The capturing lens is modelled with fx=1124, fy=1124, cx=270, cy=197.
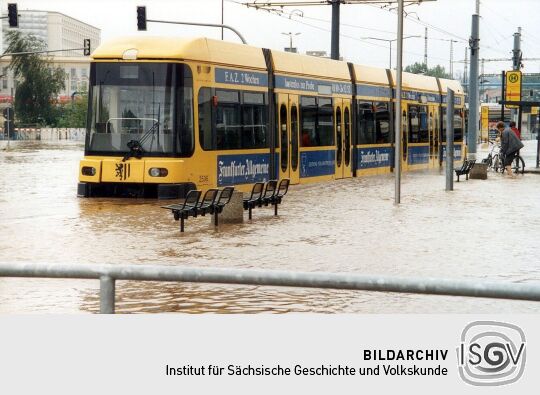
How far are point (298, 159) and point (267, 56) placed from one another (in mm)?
3299

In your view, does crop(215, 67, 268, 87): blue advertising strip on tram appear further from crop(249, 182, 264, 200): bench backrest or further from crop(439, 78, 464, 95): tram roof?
crop(439, 78, 464, 95): tram roof

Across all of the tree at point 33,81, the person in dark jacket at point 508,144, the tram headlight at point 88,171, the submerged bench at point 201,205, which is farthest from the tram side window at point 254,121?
the tree at point 33,81

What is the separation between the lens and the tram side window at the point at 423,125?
130ft

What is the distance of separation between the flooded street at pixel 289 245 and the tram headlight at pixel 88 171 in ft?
1.92

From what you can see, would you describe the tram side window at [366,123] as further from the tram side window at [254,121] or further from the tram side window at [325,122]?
the tram side window at [254,121]

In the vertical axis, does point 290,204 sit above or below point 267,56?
below

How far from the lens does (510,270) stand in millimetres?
12359

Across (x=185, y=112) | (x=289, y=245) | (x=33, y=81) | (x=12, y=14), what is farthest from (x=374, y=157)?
(x=33, y=81)

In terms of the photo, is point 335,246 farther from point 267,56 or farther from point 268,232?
point 267,56

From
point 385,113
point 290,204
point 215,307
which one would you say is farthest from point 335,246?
point 385,113

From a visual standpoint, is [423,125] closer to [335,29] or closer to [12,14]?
[335,29]

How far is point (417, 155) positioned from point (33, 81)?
248 feet

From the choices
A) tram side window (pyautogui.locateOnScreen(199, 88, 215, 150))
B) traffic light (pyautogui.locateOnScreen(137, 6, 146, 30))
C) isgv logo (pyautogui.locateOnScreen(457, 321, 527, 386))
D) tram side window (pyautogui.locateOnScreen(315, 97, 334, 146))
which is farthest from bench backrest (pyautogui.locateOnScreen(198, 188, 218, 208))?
traffic light (pyautogui.locateOnScreen(137, 6, 146, 30))

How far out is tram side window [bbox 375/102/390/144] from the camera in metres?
34.8
